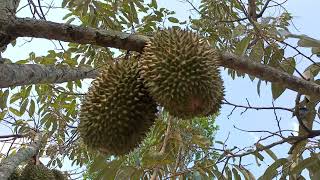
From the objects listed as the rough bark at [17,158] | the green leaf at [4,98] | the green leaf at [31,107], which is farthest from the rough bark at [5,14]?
the green leaf at [31,107]

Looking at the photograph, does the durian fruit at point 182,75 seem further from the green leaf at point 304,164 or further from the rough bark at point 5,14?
the green leaf at point 304,164

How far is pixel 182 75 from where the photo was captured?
1.64 metres

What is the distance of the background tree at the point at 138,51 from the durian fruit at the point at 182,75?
7 centimetres

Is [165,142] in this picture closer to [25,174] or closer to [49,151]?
[25,174]

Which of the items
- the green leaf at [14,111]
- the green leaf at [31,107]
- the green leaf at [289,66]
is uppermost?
the green leaf at [14,111]

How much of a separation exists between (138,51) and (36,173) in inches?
59.9

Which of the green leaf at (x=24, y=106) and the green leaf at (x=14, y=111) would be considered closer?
the green leaf at (x=24, y=106)

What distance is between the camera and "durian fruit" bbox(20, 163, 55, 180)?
2928 millimetres

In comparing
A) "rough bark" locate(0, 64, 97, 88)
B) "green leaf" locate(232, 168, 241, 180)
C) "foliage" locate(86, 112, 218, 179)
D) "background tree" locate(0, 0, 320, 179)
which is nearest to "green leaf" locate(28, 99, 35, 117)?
"background tree" locate(0, 0, 320, 179)

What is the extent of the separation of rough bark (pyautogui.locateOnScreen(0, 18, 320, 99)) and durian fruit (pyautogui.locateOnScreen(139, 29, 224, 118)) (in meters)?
0.06

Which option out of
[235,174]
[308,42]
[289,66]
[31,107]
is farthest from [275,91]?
[31,107]

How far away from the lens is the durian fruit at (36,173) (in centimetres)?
293

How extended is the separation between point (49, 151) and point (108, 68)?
2028 mm

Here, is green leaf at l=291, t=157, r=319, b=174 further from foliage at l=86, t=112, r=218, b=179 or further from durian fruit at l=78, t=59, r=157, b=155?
durian fruit at l=78, t=59, r=157, b=155
